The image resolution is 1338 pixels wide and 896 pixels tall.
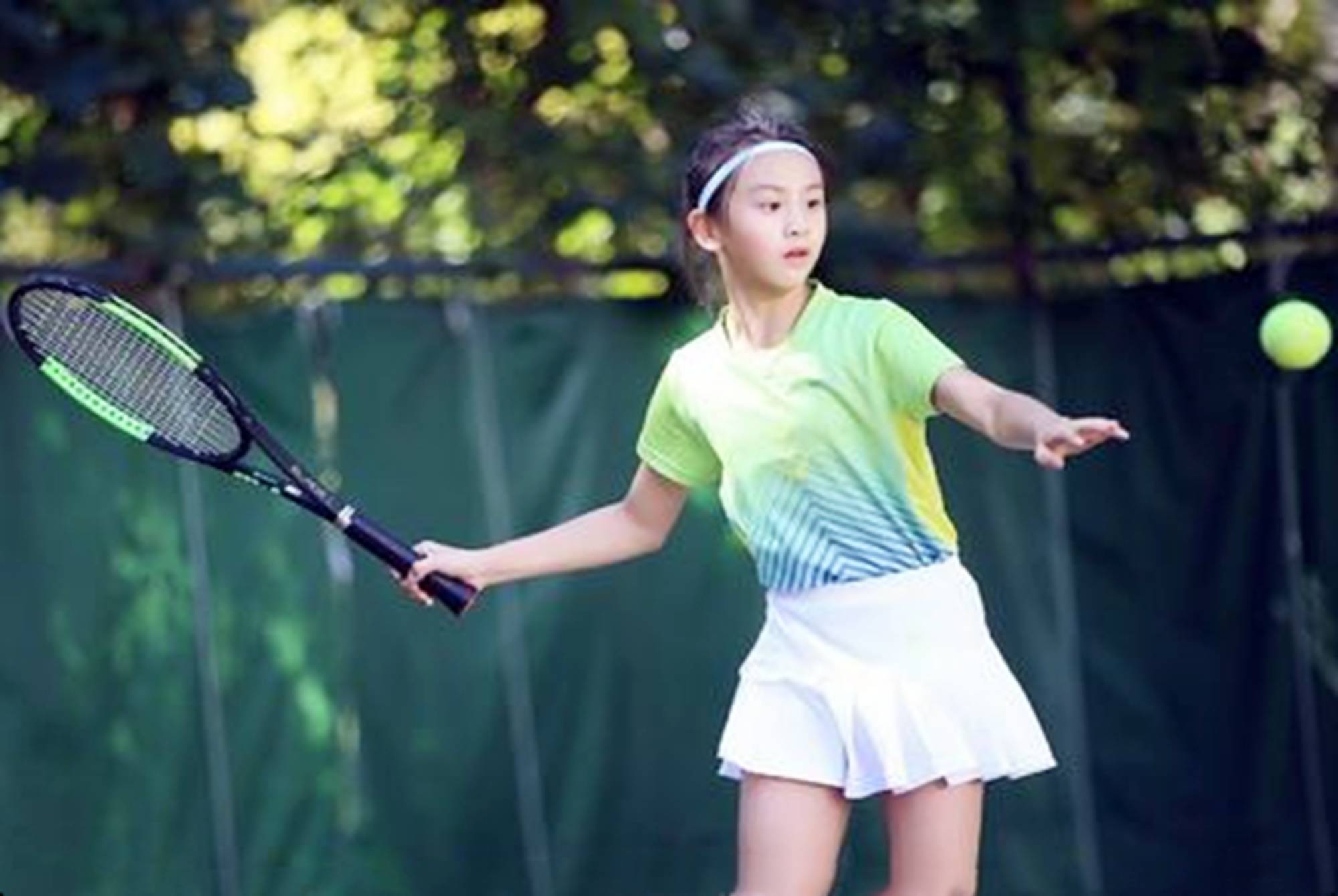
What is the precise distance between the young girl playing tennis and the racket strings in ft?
1.87

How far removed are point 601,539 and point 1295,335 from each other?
1.61 meters

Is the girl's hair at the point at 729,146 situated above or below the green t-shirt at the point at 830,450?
above

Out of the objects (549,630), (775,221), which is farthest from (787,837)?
(549,630)

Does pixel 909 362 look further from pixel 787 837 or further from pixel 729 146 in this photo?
pixel 787 837

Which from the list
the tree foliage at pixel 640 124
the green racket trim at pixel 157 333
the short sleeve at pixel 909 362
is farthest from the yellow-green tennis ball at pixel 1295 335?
the green racket trim at pixel 157 333

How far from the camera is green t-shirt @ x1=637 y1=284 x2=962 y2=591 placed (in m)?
4.87

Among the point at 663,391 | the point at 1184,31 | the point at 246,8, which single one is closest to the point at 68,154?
the point at 246,8

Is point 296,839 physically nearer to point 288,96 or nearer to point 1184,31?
point 288,96

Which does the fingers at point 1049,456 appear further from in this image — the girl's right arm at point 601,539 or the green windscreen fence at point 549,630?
the green windscreen fence at point 549,630

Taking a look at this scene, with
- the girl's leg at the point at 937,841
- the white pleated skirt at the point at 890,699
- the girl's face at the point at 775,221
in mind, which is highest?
the girl's face at the point at 775,221

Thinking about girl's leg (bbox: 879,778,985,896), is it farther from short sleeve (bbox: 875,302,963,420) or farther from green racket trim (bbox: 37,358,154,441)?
green racket trim (bbox: 37,358,154,441)

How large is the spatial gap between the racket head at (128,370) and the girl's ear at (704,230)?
799mm

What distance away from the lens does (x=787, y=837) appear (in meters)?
4.85

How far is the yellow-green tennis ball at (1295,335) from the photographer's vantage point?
617 centimetres
